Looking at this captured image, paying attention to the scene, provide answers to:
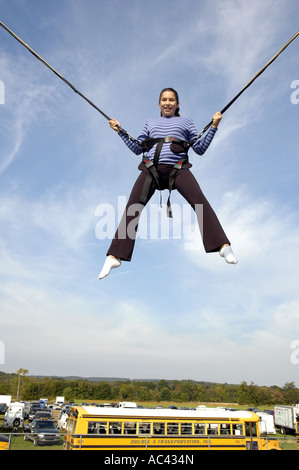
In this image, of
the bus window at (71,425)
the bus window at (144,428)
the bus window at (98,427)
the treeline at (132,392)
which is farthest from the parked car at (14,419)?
the treeline at (132,392)

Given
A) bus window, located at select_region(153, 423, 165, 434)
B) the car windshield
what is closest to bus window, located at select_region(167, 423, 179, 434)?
bus window, located at select_region(153, 423, 165, 434)

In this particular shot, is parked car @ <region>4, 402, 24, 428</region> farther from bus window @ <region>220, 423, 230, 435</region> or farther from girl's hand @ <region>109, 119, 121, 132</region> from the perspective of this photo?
girl's hand @ <region>109, 119, 121, 132</region>

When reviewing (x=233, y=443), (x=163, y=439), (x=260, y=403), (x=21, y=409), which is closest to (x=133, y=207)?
(x=163, y=439)

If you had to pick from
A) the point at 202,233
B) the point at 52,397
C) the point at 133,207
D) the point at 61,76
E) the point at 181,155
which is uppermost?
the point at 61,76

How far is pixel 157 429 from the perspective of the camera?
47.9ft

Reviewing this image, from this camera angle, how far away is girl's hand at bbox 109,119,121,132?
16.6 ft

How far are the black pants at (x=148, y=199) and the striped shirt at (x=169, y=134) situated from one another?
174mm

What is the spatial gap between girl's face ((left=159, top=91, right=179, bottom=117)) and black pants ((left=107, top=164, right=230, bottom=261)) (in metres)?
1.03

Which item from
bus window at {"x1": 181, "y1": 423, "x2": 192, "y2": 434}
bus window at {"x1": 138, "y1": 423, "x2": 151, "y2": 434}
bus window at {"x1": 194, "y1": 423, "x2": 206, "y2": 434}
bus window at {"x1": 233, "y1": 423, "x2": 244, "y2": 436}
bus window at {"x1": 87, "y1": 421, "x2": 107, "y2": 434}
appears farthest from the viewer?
bus window at {"x1": 233, "y1": 423, "x2": 244, "y2": 436}
